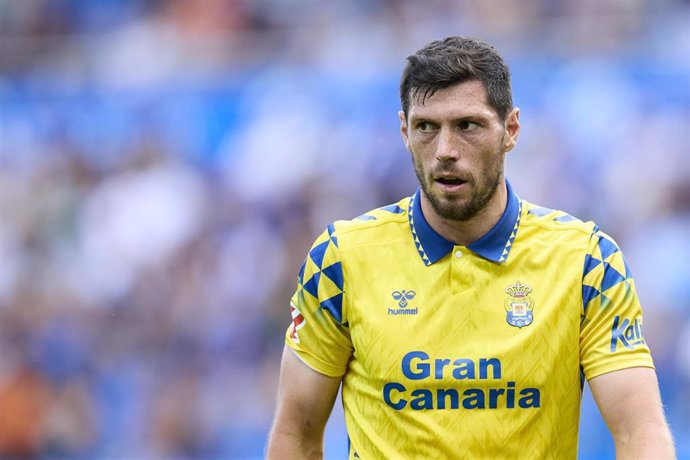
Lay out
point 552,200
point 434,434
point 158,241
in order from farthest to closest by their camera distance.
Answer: point 158,241 < point 552,200 < point 434,434

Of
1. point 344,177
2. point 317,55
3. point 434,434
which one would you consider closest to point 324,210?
point 344,177

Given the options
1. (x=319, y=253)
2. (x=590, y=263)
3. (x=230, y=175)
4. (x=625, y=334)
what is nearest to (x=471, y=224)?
(x=590, y=263)

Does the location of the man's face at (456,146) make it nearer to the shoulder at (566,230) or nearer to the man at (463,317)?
the man at (463,317)

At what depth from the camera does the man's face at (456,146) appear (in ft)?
13.7

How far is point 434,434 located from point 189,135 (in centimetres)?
698

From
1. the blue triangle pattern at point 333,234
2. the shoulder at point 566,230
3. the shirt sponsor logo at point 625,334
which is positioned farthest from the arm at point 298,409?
the shirt sponsor logo at point 625,334

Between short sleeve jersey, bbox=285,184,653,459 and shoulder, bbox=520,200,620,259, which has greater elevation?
shoulder, bbox=520,200,620,259

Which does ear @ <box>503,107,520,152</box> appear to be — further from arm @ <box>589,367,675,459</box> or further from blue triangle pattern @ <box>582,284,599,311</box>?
arm @ <box>589,367,675,459</box>

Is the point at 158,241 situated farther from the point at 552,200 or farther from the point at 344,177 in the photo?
the point at 552,200

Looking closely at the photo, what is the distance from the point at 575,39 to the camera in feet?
33.0

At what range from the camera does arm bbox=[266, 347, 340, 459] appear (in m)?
4.41

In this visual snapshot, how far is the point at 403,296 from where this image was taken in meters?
4.34

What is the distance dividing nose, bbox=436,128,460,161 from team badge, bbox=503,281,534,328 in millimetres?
480

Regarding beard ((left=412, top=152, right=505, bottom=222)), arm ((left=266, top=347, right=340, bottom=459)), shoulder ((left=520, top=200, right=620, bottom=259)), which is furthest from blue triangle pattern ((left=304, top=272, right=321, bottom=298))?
shoulder ((left=520, top=200, right=620, bottom=259))
